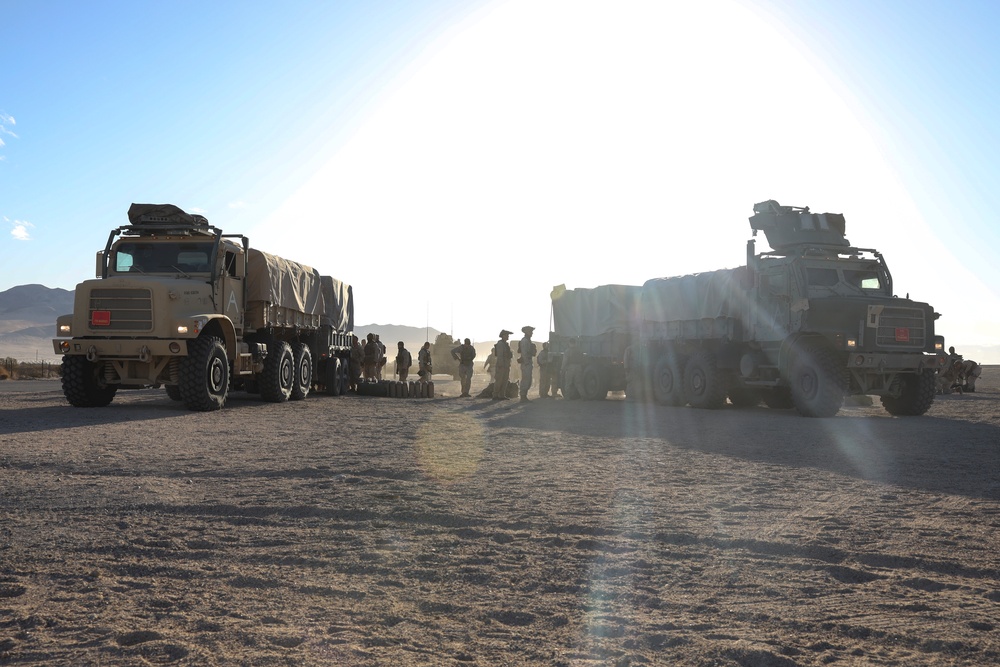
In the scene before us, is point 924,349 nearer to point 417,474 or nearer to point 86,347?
point 417,474

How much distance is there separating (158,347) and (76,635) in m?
11.9

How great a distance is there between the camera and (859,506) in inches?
272

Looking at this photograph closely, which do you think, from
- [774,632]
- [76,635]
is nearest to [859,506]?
[774,632]

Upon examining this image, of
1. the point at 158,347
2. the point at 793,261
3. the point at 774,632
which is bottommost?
the point at 774,632

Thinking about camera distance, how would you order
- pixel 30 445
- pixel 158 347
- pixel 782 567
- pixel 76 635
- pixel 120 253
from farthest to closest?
pixel 120 253 < pixel 158 347 < pixel 30 445 < pixel 782 567 < pixel 76 635

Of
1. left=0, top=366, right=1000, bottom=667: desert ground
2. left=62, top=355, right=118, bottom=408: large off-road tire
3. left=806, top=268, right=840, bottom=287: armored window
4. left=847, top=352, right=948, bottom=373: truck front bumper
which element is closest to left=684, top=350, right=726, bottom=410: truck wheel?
left=806, top=268, right=840, bottom=287: armored window

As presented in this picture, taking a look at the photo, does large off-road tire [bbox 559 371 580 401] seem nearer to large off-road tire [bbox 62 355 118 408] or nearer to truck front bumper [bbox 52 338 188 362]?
truck front bumper [bbox 52 338 188 362]

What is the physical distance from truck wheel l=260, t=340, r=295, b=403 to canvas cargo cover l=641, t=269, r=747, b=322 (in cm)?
909

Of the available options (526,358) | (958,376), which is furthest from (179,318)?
(958,376)

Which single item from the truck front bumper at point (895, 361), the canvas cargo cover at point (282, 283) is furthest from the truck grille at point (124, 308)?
the truck front bumper at point (895, 361)

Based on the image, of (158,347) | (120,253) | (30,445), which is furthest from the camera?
(120,253)

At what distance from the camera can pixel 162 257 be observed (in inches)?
641

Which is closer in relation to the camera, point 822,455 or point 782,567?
point 782,567

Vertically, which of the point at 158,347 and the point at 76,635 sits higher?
the point at 158,347
